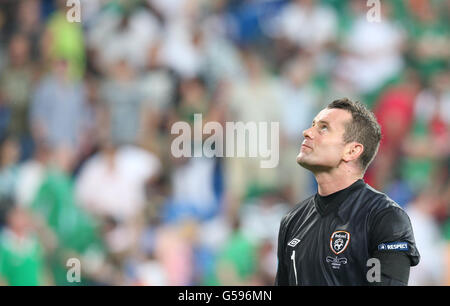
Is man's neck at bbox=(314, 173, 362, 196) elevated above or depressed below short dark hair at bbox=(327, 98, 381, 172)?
below

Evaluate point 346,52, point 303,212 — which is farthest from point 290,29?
point 303,212

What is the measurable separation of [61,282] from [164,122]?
77.6 inches

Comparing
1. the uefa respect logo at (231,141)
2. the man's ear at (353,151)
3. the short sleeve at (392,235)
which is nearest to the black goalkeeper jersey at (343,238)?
the short sleeve at (392,235)

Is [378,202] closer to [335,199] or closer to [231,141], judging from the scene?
[335,199]

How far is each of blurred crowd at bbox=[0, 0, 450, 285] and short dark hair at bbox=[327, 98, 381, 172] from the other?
3.80 m

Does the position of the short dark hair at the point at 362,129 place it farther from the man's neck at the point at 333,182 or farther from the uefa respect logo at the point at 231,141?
the uefa respect logo at the point at 231,141

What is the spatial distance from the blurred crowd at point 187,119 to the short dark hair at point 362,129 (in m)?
3.80

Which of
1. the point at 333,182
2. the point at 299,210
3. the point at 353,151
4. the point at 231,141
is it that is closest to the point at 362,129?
the point at 353,151

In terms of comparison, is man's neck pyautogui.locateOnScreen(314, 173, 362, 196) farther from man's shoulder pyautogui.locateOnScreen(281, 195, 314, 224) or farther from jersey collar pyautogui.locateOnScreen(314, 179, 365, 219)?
man's shoulder pyautogui.locateOnScreen(281, 195, 314, 224)

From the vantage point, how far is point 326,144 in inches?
124

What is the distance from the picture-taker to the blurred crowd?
709 centimetres

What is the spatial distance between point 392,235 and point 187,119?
17.0ft

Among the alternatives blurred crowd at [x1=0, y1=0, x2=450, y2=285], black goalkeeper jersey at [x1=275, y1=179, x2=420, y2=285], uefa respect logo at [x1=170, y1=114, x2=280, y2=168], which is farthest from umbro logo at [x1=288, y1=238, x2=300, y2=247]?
uefa respect logo at [x1=170, y1=114, x2=280, y2=168]

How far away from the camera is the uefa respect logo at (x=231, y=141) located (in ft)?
24.6
